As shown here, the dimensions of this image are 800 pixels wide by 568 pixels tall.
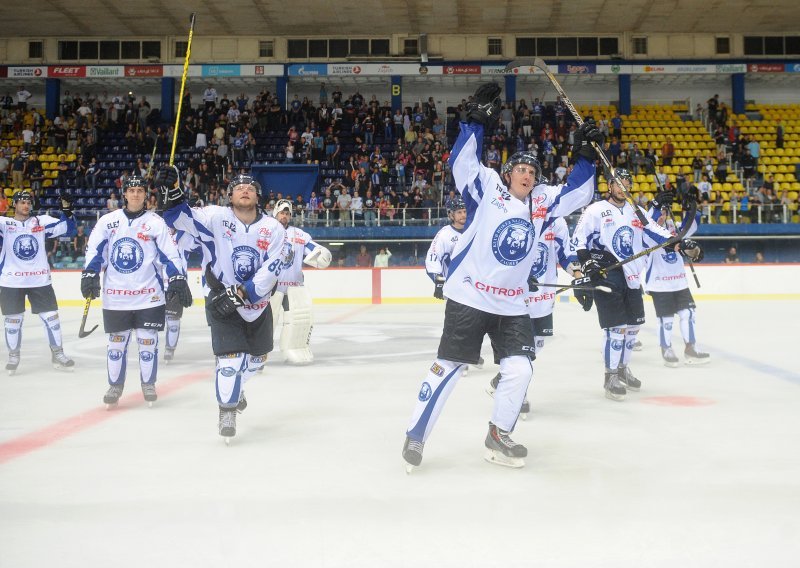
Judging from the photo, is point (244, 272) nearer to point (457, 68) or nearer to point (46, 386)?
point (46, 386)

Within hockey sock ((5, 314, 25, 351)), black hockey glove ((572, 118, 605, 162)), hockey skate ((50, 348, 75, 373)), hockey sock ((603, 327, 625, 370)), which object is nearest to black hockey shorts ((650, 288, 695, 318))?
hockey sock ((603, 327, 625, 370))

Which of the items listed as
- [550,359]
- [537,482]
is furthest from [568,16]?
[537,482]

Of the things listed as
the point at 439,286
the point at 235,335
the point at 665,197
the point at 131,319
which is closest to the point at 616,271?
the point at 665,197

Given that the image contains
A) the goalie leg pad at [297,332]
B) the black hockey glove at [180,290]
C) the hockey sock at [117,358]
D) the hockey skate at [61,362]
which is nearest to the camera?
the black hockey glove at [180,290]

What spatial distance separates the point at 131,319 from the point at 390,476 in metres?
2.75

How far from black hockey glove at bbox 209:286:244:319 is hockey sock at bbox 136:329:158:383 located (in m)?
1.43

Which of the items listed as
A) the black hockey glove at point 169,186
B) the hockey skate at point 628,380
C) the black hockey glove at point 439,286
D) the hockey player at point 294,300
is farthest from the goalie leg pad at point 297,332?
the black hockey glove at point 169,186

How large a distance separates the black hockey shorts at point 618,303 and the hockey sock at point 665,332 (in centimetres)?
187

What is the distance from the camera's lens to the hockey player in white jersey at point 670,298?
7730mm

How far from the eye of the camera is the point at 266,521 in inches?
123

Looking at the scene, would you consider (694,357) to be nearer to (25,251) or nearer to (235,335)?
(235,335)

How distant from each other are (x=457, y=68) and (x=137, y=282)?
2148 centimetres

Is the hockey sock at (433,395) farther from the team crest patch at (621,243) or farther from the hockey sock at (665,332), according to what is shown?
the hockey sock at (665,332)

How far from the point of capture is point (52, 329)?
768 cm
